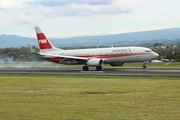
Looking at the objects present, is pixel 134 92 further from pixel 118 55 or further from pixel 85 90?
pixel 118 55

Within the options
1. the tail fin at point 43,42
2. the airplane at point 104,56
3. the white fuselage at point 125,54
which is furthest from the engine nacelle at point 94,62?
the tail fin at point 43,42

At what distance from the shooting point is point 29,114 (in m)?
16.8

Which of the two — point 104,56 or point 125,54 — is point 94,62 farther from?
point 125,54

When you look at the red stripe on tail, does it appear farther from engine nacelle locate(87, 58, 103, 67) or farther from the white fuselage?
engine nacelle locate(87, 58, 103, 67)

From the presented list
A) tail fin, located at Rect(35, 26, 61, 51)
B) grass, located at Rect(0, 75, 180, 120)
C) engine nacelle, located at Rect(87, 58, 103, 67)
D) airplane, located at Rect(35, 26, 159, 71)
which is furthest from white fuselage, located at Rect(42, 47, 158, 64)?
grass, located at Rect(0, 75, 180, 120)

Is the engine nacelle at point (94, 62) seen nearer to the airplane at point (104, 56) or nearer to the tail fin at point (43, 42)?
the airplane at point (104, 56)

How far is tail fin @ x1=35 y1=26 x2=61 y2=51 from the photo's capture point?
205 feet

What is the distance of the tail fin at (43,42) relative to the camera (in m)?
62.4

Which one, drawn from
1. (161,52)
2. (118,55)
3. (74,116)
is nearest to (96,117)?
(74,116)

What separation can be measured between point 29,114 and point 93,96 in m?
7.21

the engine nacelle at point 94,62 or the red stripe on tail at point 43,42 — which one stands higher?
the red stripe on tail at point 43,42

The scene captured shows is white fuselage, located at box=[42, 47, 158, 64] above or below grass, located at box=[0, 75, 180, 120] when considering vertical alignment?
above

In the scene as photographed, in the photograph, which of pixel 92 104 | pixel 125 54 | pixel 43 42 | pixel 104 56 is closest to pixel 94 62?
pixel 104 56

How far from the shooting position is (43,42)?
62.7 meters
